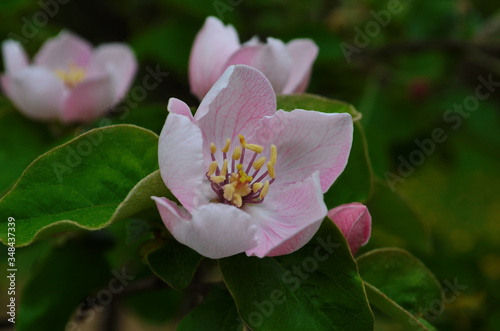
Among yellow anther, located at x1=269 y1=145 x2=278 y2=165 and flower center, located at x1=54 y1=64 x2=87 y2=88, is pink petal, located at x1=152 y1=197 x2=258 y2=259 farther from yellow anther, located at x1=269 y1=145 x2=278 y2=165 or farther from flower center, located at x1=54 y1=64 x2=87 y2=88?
flower center, located at x1=54 y1=64 x2=87 y2=88

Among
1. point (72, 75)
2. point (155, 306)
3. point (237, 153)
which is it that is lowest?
point (155, 306)

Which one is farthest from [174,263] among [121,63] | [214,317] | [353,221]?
[121,63]

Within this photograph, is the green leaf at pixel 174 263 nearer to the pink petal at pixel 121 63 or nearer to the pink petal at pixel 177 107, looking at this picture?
the pink petal at pixel 177 107

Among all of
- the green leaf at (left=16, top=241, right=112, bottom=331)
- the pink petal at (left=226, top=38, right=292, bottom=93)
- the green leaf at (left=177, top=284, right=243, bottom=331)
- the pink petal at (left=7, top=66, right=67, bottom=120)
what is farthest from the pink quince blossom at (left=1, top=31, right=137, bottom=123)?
the green leaf at (left=177, top=284, right=243, bottom=331)

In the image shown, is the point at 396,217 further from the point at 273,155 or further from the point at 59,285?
the point at 59,285

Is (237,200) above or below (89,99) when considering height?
above

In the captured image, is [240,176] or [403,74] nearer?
[240,176]

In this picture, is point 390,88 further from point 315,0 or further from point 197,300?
point 197,300

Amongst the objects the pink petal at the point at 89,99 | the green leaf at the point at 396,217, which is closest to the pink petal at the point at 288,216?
the green leaf at the point at 396,217
